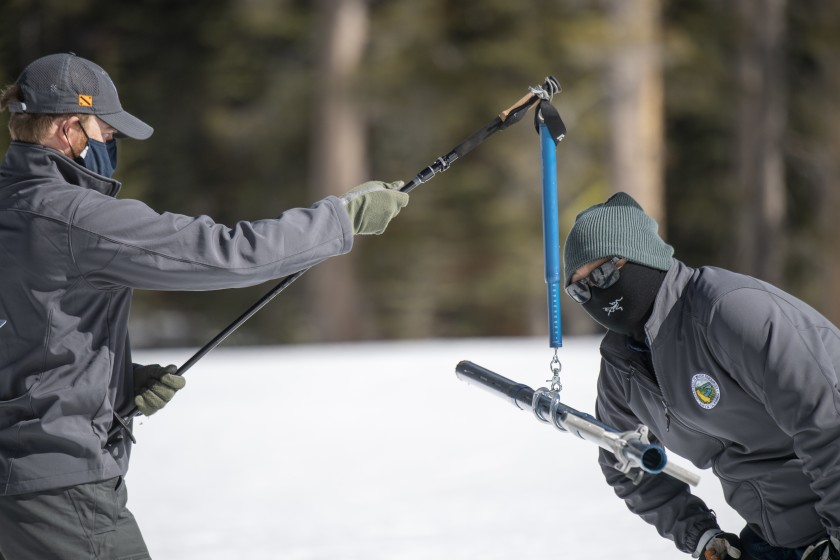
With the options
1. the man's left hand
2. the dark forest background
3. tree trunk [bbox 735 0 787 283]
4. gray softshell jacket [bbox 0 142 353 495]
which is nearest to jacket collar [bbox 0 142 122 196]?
gray softshell jacket [bbox 0 142 353 495]

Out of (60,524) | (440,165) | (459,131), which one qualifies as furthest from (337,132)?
(60,524)

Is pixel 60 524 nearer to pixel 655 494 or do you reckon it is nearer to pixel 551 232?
pixel 551 232

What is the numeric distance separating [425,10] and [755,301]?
15.4 m

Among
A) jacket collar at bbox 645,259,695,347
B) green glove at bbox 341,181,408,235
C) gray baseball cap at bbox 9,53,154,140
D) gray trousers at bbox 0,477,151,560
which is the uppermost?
gray baseball cap at bbox 9,53,154,140

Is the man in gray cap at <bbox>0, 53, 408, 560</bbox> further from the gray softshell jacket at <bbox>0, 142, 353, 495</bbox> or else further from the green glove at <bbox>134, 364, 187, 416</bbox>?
the green glove at <bbox>134, 364, 187, 416</bbox>

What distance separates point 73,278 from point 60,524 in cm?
56

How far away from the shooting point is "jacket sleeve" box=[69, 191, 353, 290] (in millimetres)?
2328

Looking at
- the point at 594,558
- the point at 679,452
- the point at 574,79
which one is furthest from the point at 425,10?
the point at 679,452

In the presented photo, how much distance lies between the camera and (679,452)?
2.89m

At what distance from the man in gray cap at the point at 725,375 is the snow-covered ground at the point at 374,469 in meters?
1.54

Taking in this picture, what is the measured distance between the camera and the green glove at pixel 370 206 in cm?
266

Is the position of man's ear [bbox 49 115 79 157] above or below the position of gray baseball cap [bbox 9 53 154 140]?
below

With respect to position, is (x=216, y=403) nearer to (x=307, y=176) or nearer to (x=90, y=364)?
(x=90, y=364)

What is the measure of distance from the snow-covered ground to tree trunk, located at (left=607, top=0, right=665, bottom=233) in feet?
26.8
